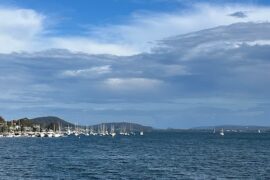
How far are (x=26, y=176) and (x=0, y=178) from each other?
4.41 m

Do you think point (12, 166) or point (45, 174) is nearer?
point (45, 174)

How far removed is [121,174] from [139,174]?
267 centimetres

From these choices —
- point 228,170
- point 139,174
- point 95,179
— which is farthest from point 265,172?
point 95,179

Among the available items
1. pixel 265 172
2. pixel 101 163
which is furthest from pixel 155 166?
pixel 265 172

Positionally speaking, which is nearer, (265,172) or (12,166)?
(265,172)

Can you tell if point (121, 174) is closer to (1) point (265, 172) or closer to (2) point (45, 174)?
(2) point (45, 174)

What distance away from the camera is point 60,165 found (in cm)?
9031

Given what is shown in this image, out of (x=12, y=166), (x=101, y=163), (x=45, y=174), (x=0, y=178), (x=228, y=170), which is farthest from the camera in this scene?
(x=101, y=163)

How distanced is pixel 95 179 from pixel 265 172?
1021 inches

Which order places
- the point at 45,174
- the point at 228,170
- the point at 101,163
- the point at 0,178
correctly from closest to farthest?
1. the point at 0,178
2. the point at 45,174
3. the point at 228,170
4. the point at 101,163

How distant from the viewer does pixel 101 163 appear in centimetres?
A: 9575

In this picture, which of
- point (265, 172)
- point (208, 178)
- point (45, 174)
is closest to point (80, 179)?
point (45, 174)

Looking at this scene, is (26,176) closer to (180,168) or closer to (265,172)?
(180,168)

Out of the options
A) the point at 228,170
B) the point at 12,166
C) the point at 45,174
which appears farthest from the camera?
the point at 12,166
